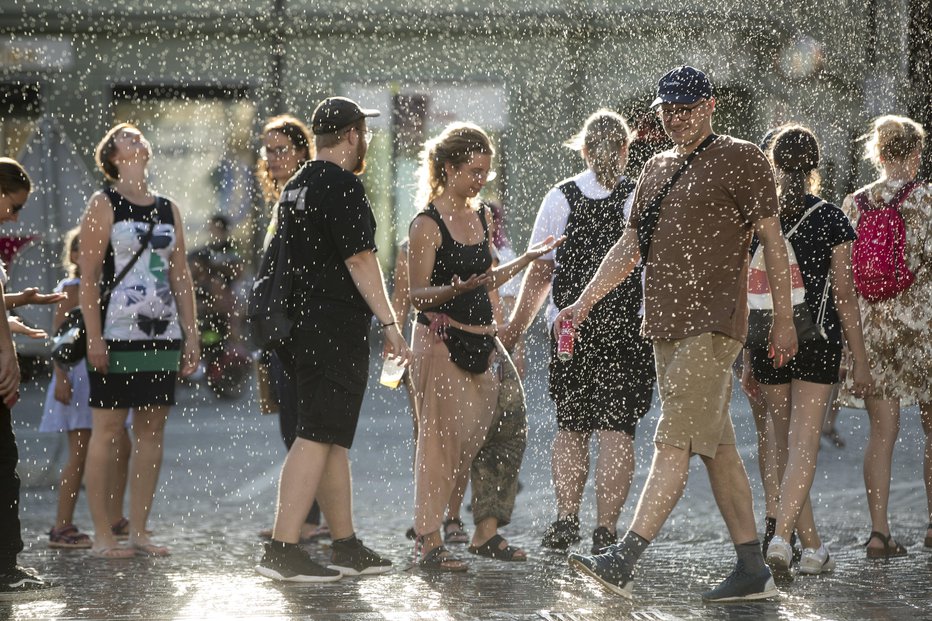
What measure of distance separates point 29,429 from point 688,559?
24.5 feet

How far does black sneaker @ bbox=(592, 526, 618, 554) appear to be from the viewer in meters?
6.82

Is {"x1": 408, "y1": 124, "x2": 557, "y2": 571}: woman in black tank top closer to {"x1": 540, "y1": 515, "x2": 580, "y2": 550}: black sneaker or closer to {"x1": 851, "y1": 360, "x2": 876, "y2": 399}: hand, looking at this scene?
{"x1": 540, "y1": 515, "x2": 580, "y2": 550}: black sneaker

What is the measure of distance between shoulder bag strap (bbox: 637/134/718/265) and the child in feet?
9.08

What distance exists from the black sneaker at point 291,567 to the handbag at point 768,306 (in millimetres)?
1855

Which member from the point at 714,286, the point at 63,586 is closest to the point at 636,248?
the point at 714,286

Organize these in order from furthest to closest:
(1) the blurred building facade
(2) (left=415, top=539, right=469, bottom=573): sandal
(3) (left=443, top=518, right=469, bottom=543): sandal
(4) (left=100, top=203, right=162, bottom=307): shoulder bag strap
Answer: (1) the blurred building facade < (3) (left=443, top=518, right=469, bottom=543): sandal < (4) (left=100, top=203, right=162, bottom=307): shoulder bag strap < (2) (left=415, top=539, right=469, bottom=573): sandal

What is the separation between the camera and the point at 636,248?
20.0ft

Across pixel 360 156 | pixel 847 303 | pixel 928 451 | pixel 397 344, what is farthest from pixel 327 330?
pixel 928 451

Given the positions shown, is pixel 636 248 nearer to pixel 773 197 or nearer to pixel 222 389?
pixel 773 197

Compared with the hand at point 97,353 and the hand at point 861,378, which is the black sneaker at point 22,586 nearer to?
the hand at point 97,353

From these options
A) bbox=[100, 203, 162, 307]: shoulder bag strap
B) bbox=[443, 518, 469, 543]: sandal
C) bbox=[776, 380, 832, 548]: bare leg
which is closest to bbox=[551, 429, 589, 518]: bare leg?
bbox=[443, 518, 469, 543]: sandal

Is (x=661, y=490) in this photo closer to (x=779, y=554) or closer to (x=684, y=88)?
(x=779, y=554)

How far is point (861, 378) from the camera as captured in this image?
268 inches

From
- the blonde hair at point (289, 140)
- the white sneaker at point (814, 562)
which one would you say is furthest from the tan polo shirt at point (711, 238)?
the blonde hair at point (289, 140)
